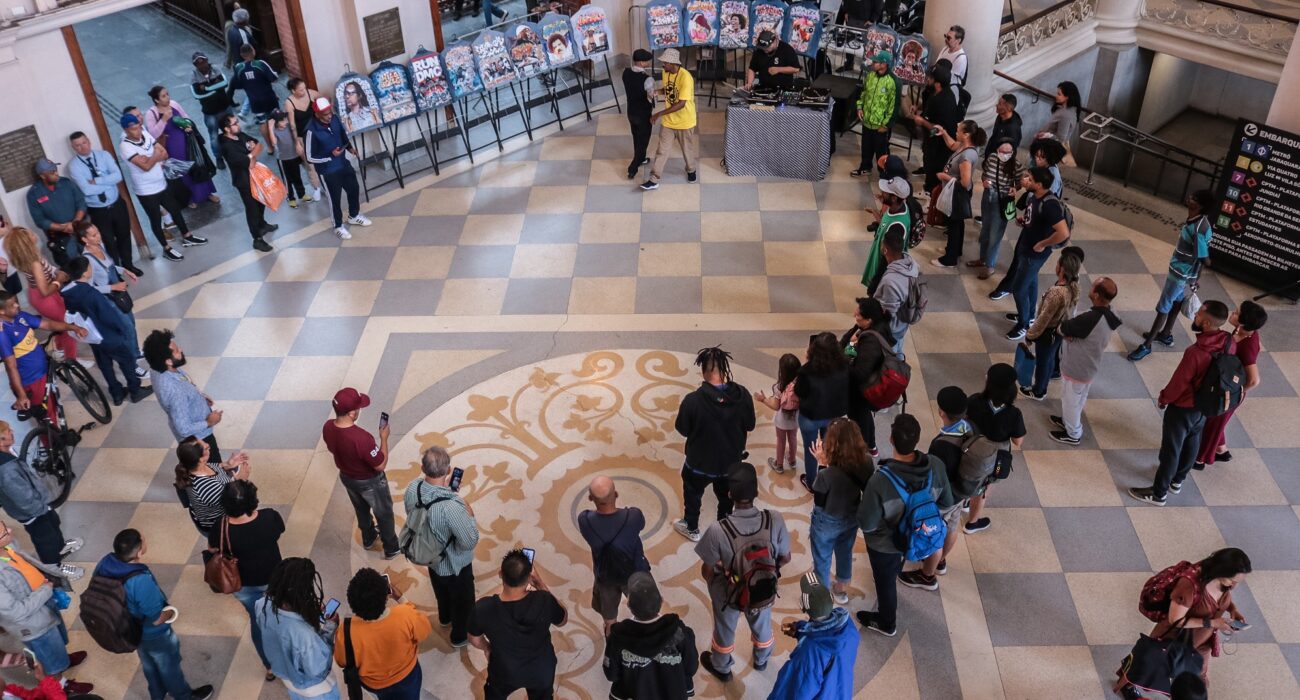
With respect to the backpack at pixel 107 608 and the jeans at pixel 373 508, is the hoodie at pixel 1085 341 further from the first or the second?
the backpack at pixel 107 608

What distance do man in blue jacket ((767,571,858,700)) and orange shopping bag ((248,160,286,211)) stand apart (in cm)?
754

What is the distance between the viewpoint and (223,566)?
575 cm

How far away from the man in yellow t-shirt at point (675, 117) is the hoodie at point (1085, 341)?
5.09 m

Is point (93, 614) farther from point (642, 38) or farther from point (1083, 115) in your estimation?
point (1083, 115)

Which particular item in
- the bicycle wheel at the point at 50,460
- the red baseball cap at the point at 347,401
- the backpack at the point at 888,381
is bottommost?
the bicycle wheel at the point at 50,460

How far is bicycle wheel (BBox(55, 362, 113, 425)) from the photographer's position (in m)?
8.39

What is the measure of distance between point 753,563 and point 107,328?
5.76 m

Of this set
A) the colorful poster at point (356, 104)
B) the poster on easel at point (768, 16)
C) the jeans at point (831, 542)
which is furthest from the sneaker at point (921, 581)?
the poster on easel at point (768, 16)

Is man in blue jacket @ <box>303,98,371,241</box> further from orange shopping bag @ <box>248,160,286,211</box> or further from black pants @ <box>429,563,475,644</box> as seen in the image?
black pants @ <box>429,563,475,644</box>

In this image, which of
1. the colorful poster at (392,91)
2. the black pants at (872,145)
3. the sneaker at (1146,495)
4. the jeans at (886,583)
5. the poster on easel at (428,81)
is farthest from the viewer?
the poster on easel at (428,81)

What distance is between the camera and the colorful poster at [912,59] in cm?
1162

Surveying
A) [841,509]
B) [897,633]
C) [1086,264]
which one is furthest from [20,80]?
[1086,264]

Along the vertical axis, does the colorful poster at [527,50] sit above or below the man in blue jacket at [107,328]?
above

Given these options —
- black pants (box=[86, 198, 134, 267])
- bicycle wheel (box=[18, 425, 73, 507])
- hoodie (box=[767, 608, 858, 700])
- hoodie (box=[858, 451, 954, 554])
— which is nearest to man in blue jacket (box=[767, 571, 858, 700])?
hoodie (box=[767, 608, 858, 700])
